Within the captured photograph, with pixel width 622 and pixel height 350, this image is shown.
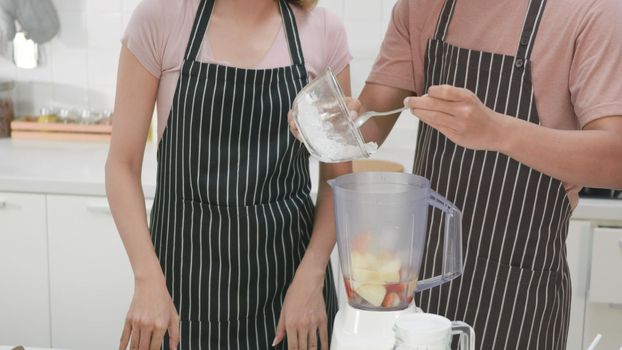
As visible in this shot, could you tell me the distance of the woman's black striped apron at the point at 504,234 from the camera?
4.99ft

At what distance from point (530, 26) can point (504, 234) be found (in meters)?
0.36

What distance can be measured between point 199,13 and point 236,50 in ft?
Result: 0.30

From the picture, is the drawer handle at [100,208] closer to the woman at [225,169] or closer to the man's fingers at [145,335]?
the woman at [225,169]

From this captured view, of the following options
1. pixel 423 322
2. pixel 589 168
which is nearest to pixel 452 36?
pixel 589 168

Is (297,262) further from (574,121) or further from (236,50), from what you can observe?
(574,121)

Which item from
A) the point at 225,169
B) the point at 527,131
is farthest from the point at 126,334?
the point at 527,131

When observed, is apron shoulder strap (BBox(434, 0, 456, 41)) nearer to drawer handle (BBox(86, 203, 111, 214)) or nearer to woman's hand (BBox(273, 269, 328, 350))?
woman's hand (BBox(273, 269, 328, 350))

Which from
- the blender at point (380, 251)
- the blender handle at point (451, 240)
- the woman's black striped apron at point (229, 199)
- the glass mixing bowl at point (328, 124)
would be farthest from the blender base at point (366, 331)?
the woman's black striped apron at point (229, 199)

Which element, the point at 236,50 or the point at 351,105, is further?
the point at 236,50

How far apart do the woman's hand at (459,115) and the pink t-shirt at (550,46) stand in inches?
7.8

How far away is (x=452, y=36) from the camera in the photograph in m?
1.59

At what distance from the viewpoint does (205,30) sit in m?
1.55

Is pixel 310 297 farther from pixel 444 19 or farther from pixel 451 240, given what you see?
pixel 444 19

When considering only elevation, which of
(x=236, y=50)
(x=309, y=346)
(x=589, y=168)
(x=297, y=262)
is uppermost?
(x=236, y=50)
